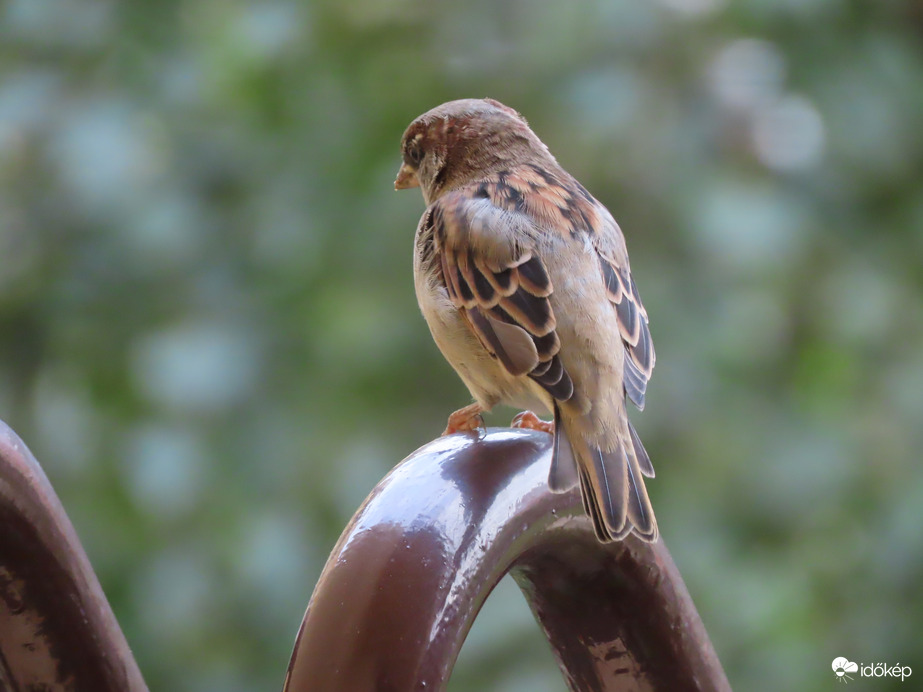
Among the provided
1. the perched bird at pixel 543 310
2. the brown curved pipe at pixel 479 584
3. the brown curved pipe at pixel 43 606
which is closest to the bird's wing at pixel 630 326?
the perched bird at pixel 543 310

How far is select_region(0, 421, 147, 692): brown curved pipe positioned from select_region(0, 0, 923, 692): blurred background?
4.80 feet

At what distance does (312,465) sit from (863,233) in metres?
1.88

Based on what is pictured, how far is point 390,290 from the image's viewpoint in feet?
10.7

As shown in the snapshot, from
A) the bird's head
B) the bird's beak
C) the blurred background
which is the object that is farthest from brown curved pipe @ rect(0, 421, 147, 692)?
the bird's beak

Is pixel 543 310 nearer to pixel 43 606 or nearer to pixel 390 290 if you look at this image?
pixel 390 290

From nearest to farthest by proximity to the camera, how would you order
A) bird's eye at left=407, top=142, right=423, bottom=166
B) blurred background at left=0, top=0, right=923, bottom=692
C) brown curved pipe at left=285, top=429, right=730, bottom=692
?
brown curved pipe at left=285, top=429, right=730, bottom=692 < blurred background at left=0, top=0, right=923, bottom=692 < bird's eye at left=407, top=142, right=423, bottom=166

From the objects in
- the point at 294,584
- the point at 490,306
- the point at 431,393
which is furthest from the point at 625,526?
the point at 431,393

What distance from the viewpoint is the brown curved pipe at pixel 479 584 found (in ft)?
3.96

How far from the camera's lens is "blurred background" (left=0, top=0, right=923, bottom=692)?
9.72 feet

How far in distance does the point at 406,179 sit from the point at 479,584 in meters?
1.98

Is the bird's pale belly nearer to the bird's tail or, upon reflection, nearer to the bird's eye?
the bird's tail

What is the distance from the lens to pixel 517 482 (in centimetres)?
155

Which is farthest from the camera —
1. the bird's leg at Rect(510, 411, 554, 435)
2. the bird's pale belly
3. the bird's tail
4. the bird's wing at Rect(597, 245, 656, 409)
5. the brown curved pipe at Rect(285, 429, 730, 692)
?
the bird's leg at Rect(510, 411, 554, 435)

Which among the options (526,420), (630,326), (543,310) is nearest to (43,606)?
(543,310)
